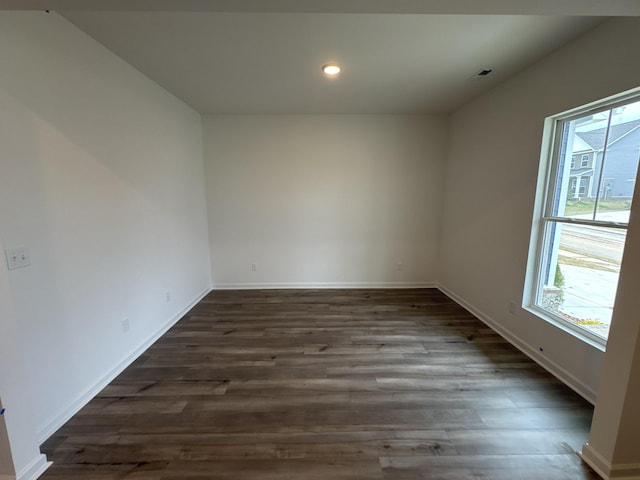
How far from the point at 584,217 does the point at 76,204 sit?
3774 mm

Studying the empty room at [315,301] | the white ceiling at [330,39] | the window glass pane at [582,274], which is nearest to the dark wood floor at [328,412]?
the empty room at [315,301]

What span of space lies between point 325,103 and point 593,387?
12.3ft

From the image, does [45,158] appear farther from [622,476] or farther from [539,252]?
[539,252]

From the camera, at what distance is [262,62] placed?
93.3 inches

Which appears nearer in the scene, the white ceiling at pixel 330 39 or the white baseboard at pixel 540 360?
the white ceiling at pixel 330 39

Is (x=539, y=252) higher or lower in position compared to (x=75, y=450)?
higher

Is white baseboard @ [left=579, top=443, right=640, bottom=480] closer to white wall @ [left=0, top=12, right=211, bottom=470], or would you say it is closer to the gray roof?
the gray roof

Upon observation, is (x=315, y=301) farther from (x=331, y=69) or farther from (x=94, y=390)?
(x=331, y=69)

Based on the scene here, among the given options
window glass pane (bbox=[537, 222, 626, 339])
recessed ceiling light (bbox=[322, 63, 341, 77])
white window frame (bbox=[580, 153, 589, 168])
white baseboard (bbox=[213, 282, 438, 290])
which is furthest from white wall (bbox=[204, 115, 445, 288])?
white window frame (bbox=[580, 153, 589, 168])

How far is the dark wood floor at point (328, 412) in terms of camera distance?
4.77 feet

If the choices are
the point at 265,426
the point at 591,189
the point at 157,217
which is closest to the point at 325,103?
the point at 157,217

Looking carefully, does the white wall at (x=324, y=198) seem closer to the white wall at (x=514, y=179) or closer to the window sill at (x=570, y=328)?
the white wall at (x=514, y=179)

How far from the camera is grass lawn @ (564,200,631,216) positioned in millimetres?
1801

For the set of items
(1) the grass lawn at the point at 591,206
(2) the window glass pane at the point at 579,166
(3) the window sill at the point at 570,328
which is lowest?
(3) the window sill at the point at 570,328
